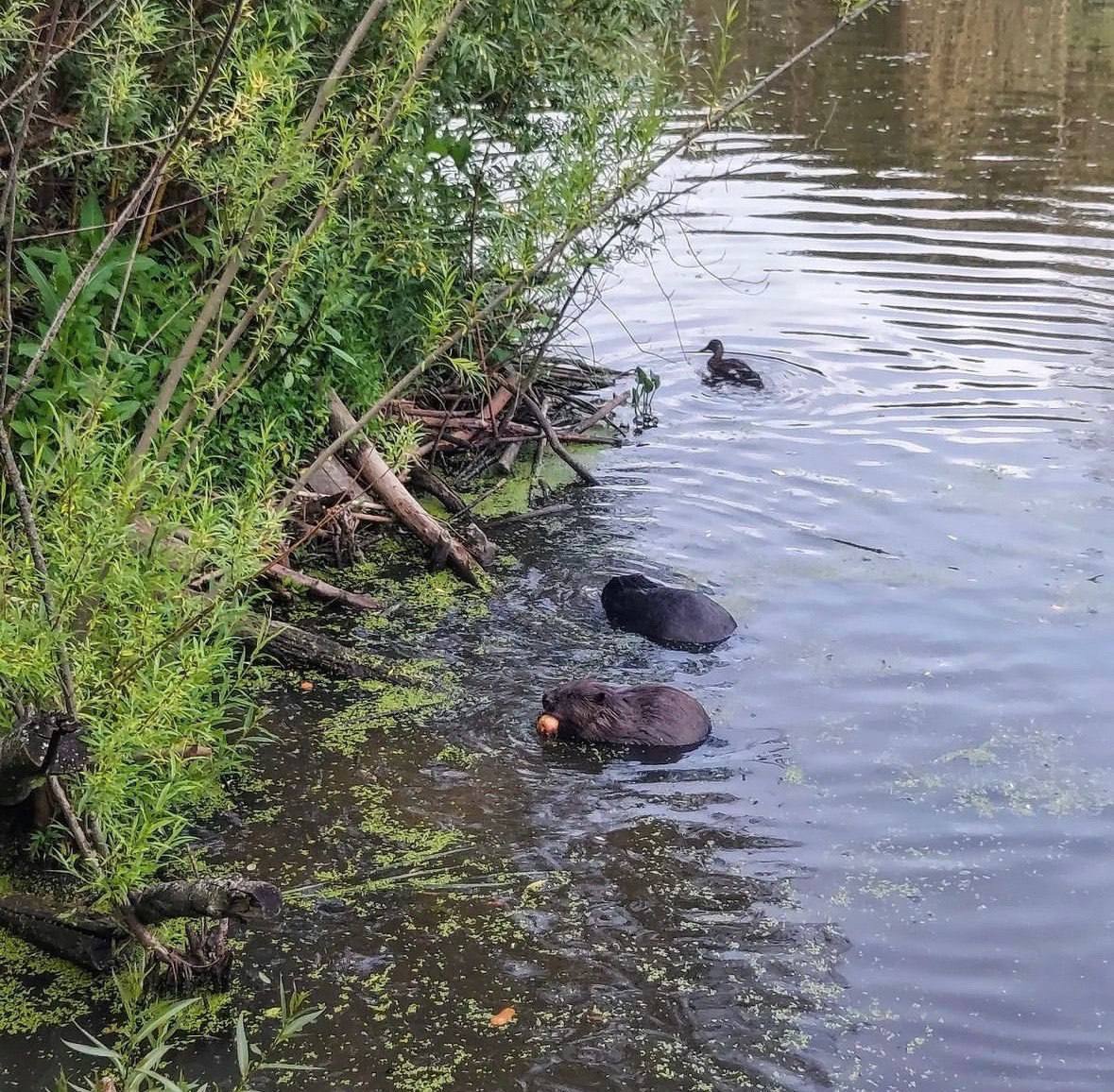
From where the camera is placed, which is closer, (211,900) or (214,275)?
(211,900)

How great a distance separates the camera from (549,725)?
5758 millimetres

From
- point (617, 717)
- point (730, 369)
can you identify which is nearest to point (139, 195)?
point (617, 717)

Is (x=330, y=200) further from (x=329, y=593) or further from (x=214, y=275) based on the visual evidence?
(x=329, y=593)

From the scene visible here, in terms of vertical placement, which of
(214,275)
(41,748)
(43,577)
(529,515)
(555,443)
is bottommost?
(529,515)

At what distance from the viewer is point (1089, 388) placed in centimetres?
1008

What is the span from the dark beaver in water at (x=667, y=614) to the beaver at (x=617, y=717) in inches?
30.2

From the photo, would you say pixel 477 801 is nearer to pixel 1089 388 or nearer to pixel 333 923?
pixel 333 923

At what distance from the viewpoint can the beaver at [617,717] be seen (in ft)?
18.8

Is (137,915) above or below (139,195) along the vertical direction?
below

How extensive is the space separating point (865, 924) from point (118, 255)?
4.14 m

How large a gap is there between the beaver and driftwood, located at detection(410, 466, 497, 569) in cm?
178

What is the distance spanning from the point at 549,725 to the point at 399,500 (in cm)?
222

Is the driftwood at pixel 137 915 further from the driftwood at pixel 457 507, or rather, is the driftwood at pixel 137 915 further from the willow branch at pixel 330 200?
the driftwood at pixel 457 507

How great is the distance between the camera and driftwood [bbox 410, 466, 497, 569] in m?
7.52
